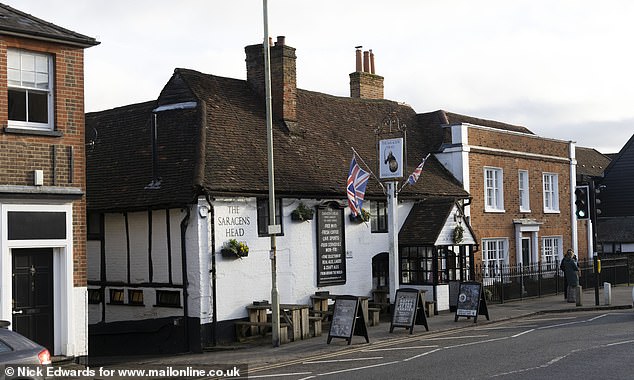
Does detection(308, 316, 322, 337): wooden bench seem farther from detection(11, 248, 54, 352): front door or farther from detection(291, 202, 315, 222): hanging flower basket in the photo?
detection(11, 248, 54, 352): front door

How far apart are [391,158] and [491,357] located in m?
9.13

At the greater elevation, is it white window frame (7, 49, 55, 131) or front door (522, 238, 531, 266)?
white window frame (7, 49, 55, 131)

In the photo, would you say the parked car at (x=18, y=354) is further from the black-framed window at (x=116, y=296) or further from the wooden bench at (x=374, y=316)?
the wooden bench at (x=374, y=316)

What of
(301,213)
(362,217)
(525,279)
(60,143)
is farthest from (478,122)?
(60,143)

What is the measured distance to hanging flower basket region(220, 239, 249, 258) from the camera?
20922 millimetres

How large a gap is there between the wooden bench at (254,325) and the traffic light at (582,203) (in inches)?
444

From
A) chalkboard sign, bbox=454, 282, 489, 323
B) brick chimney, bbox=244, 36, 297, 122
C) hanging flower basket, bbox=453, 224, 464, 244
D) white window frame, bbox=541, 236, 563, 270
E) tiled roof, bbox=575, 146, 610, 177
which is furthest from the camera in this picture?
tiled roof, bbox=575, 146, 610, 177

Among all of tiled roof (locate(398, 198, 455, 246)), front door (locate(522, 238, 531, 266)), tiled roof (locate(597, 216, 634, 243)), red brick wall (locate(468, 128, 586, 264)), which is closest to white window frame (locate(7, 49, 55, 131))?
tiled roof (locate(398, 198, 455, 246))

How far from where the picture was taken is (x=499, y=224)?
32125mm

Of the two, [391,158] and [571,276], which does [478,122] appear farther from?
[391,158]

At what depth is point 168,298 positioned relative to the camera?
70.3ft

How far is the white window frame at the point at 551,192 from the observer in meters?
35.6

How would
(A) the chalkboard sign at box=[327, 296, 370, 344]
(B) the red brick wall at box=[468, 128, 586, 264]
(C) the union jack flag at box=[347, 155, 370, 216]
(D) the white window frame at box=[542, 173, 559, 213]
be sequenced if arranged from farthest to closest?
1. (D) the white window frame at box=[542, 173, 559, 213]
2. (B) the red brick wall at box=[468, 128, 586, 264]
3. (C) the union jack flag at box=[347, 155, 370, 216]
4. (A) the chalkboard sign at box=[327, 296, 370, 344]

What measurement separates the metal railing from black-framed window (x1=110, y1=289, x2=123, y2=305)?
1286 cm
